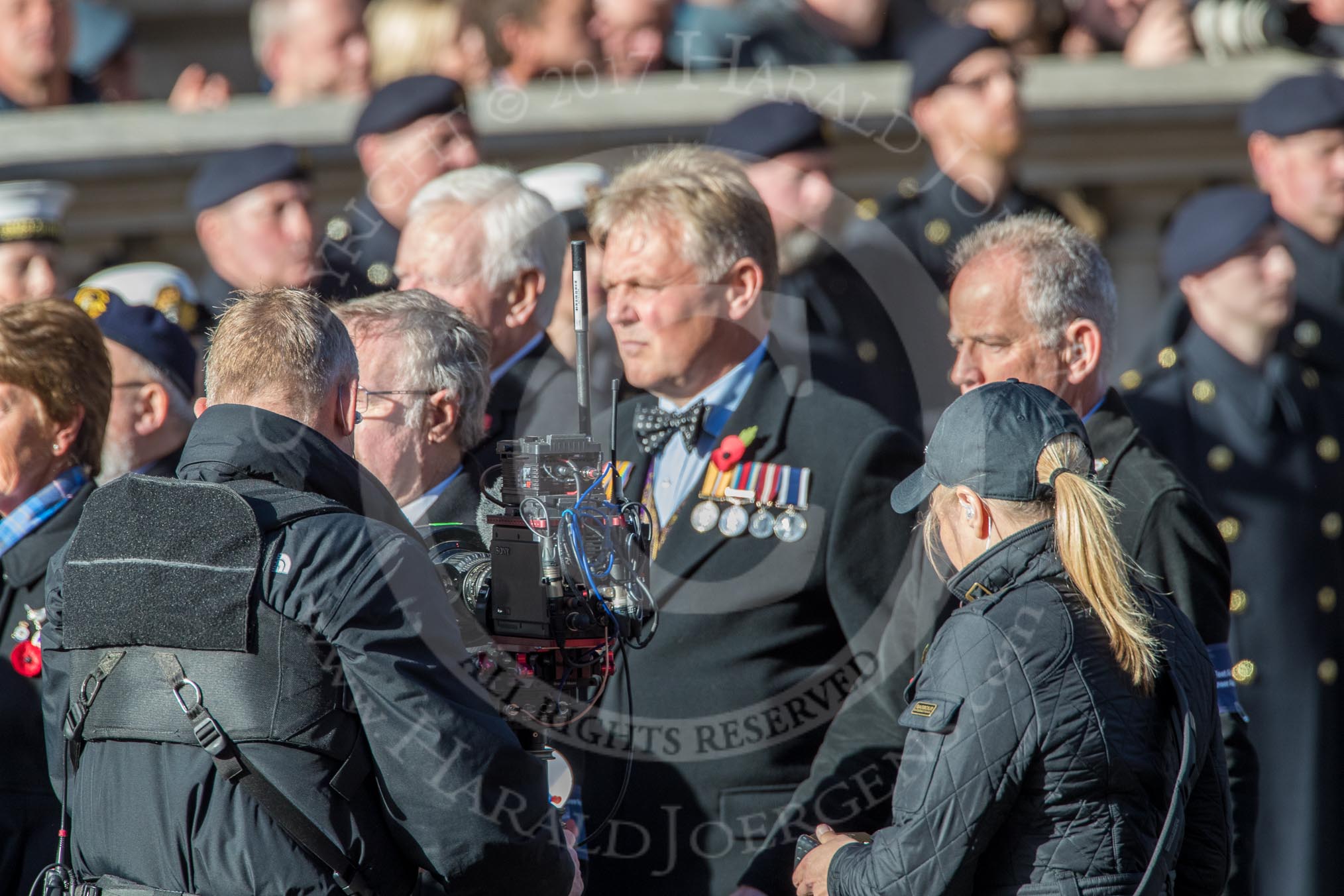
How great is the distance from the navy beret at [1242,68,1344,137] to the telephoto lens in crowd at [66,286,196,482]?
379 centimetres

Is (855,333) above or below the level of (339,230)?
below

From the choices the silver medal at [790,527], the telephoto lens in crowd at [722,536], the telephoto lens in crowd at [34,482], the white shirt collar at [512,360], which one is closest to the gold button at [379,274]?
the white shirt collar at [512,360]

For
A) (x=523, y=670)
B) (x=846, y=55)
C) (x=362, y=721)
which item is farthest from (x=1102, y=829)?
(x=846, y=55)

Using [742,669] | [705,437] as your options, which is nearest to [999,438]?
[742,669]

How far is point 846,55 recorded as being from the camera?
256 inches

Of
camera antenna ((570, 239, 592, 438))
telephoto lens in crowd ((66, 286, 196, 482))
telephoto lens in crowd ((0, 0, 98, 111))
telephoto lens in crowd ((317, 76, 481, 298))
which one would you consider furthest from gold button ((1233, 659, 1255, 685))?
telephoto lens in crowd ((0, 0, 98, 111))

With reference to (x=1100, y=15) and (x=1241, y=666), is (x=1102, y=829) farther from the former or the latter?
(x=1100, y=15)

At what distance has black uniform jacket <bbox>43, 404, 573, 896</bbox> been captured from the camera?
2377 mm

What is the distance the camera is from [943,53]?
527 cm

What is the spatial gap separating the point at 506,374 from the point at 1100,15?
412 centimetres

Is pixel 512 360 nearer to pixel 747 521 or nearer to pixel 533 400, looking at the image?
pixel 533 400

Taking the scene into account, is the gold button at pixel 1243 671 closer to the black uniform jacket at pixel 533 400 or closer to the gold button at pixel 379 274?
the black uniform jacket at pixel 533 400

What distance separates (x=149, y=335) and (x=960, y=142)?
2.70 meters

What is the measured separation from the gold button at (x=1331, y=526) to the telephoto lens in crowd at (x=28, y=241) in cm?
400
